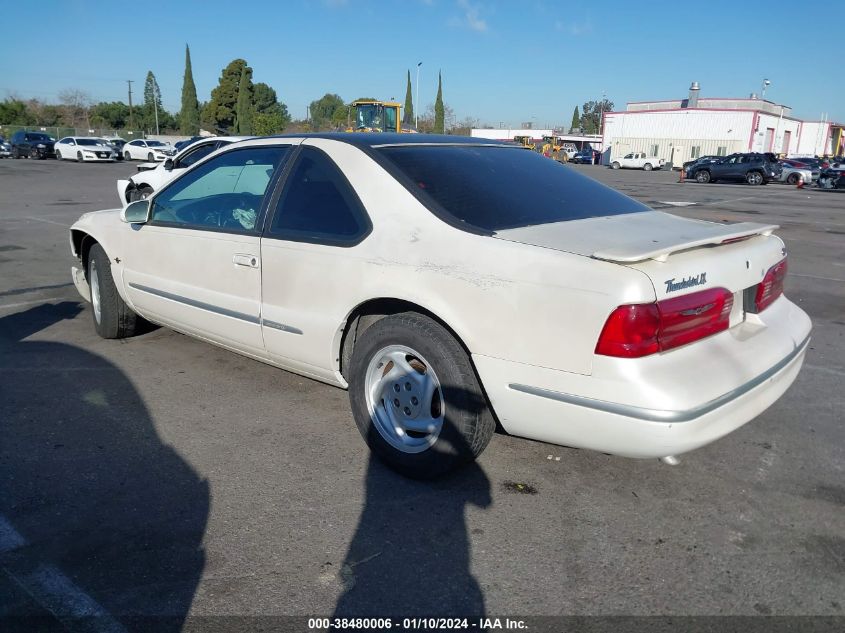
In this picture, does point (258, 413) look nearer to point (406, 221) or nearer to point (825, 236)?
point (406, 221)

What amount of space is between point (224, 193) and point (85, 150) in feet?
128

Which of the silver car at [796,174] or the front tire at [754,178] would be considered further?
the front tire at [754,178]

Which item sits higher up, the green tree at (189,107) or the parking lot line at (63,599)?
the green tree at (189,107)

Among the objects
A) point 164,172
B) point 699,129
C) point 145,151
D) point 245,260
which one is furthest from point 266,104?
point 245,260

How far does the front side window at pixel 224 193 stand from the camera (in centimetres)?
403

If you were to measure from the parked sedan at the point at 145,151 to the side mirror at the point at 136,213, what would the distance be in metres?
37.3

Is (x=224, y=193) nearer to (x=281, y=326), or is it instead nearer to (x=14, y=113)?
(x=281, y=326)

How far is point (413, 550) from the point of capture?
271 centimetres

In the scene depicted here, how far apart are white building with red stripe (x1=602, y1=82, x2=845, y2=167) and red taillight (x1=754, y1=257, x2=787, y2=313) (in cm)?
6272

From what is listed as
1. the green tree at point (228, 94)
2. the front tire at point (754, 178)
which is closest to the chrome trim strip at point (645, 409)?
the front tire at point (754, 178)

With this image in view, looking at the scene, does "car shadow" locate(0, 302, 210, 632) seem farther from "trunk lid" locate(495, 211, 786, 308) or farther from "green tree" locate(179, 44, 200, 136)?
"green tree" locate(179, 44, 200, 136)

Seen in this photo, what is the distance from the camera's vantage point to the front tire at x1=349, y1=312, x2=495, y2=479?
119 inches

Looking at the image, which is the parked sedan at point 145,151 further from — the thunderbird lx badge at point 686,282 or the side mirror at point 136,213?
the thunderbird lx badge at point 686,282

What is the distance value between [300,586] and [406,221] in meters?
1.64
